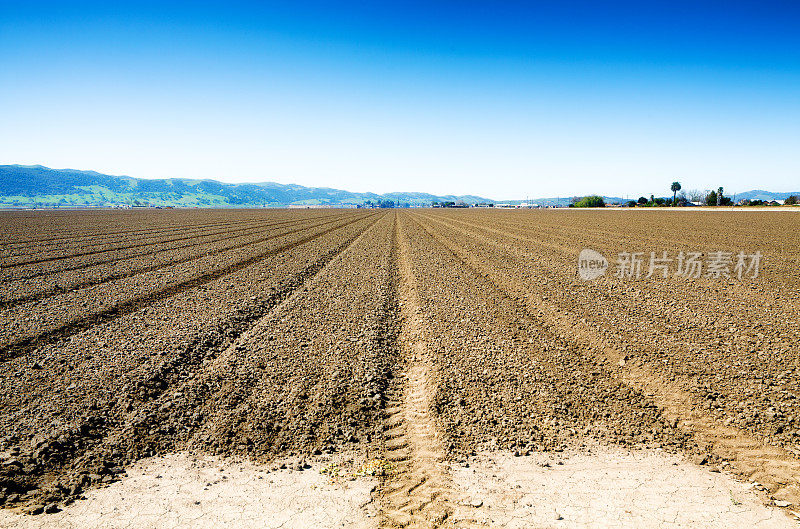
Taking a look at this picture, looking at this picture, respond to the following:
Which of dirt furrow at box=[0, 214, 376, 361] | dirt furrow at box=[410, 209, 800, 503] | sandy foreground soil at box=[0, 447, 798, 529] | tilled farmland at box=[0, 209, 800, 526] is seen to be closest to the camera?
sandy foreground soil at box=[0, 447, 798, 529]

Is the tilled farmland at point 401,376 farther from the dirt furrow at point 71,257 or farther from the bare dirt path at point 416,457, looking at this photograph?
the dirt furrow at point 71,257

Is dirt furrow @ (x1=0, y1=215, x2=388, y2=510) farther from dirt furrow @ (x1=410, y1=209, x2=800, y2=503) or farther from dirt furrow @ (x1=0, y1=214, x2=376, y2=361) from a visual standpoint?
dirt furrow @ (x1=410, y1=209, x2=800, y2=503)

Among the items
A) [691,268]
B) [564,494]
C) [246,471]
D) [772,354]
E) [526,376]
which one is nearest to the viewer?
[564,494]

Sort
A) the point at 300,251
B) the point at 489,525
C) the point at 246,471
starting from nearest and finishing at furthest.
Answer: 1. the point at 489,525
2. the point at 246,471
3. the point at 300,251

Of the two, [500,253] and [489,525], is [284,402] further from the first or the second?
[500,253]

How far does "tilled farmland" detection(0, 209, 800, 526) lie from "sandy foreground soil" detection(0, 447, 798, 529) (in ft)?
0.52

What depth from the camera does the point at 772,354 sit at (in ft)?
21.8

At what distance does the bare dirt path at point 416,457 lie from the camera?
11.7 feet

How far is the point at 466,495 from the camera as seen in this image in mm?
3805

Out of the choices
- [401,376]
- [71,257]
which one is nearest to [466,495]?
[401,376]

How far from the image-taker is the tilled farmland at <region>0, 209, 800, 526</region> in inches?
173

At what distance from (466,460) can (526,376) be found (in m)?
2.09

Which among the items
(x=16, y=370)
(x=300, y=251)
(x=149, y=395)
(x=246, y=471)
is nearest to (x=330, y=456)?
(x=246, y=471)

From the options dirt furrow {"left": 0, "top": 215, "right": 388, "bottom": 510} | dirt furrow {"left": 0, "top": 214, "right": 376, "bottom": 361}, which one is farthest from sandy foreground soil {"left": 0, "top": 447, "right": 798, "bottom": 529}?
dirt furrow {"left": 0, "top": 214, "right": 376, "bottom": 361}
